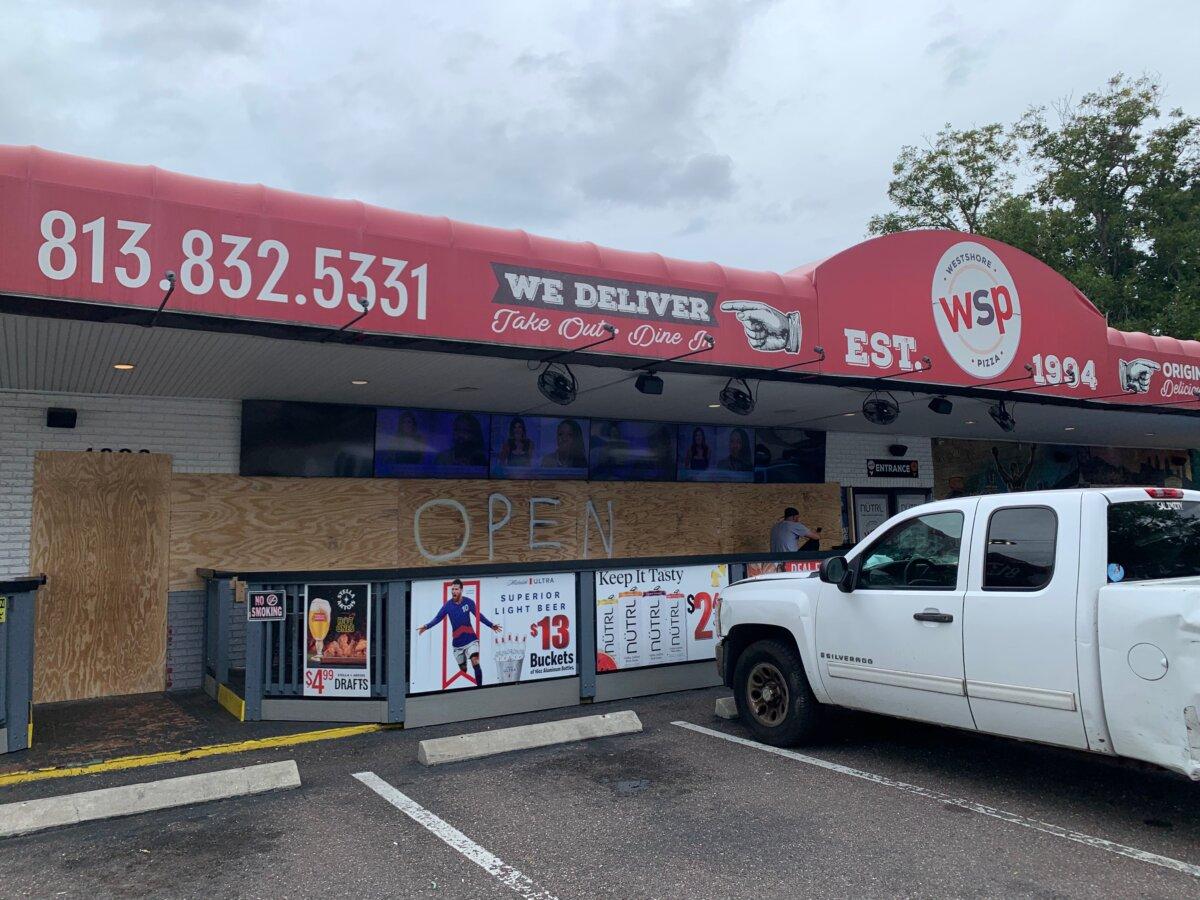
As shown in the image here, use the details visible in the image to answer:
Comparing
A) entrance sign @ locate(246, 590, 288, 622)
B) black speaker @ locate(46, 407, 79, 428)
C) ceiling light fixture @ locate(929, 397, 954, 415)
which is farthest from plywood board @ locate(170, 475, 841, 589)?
ceiling light fixture @ locate(929, 397, 954, 415)

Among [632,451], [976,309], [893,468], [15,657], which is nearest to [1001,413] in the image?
[976,309]

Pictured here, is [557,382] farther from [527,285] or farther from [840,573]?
[840,573]

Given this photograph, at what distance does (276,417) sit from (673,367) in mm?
5152

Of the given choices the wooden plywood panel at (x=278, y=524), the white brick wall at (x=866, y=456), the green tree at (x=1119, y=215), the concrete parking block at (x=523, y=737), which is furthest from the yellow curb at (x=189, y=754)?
the green tree at (x=1119, y=215)

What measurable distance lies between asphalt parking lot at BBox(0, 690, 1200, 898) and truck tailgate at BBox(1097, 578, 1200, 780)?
0.63m

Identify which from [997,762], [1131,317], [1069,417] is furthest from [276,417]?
[1131,317]

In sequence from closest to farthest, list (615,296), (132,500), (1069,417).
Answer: (615,296), (132,500), (1069,417)

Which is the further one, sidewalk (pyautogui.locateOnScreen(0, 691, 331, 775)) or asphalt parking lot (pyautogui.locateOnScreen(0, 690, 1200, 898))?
sidewalk (pyautogui.locateOnScreen(0, 691, 331, 775))

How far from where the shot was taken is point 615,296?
8.66m

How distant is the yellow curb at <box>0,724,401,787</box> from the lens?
645 cm

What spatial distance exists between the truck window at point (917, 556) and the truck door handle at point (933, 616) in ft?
0.63

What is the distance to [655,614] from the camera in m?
9.02

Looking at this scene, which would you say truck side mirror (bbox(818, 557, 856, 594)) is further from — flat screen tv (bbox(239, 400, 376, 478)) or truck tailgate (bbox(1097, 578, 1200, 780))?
flat screen tv (bbox(239, 400, 376, 478))

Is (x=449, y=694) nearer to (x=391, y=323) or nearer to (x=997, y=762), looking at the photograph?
(x=391, y=323)
